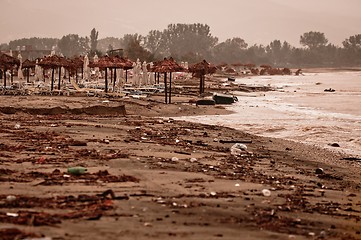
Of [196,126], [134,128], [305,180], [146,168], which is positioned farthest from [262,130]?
[146,168]

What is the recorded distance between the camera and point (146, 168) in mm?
8992

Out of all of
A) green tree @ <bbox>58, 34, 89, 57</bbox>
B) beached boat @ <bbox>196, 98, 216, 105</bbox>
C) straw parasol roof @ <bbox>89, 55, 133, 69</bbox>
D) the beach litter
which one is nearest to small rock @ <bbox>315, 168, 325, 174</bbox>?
the beach litter

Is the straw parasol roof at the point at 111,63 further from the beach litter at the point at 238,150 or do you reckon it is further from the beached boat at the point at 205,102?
the beach litter at the point at 238,150

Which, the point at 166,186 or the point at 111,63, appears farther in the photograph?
the point at 111,63

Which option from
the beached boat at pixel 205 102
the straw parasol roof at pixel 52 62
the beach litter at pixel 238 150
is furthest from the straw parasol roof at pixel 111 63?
the beach litter at pixel 238 150

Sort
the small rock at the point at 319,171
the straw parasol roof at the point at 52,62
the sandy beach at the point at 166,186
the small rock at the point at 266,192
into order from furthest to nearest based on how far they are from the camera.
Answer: the straw parasol roof at the point at 52,62, the small rock at the point at 319,171, the small rock at the point at 266,192, the sandy beach at the point at 166,186

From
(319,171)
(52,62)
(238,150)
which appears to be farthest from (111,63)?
(319,171)

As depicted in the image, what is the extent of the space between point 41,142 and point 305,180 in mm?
5605

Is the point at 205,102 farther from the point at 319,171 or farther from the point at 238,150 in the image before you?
the point at 319,171

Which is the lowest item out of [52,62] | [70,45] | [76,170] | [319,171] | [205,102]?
[319,171]

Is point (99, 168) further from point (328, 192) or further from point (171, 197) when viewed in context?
point (328, 192)

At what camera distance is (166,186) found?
7684 mm

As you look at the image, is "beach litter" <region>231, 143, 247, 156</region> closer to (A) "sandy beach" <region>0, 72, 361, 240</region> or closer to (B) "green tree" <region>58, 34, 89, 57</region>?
(A) "sandy beach" <region>0, 72, 361, 240</region>

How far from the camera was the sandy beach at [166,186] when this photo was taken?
5.70 metres
